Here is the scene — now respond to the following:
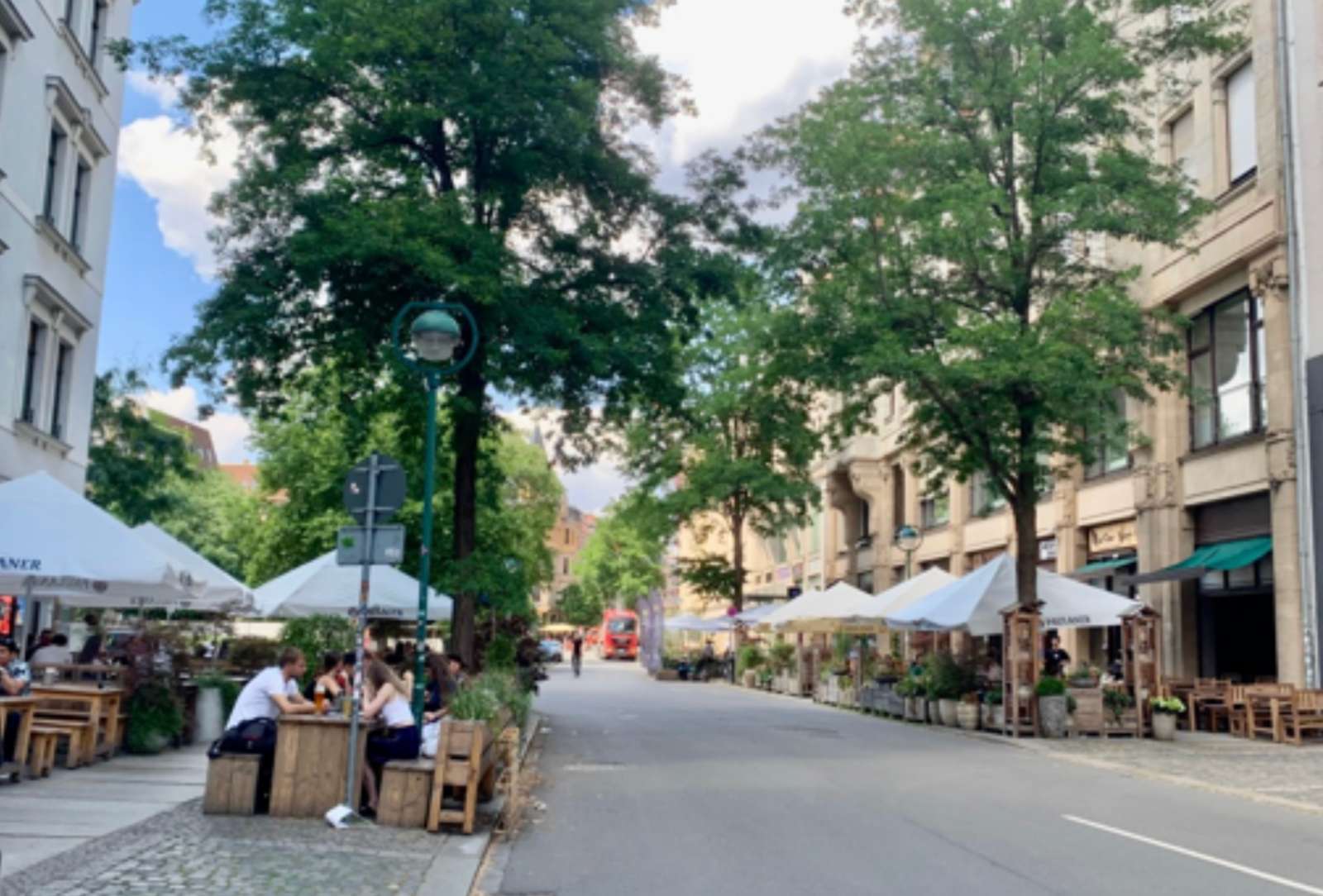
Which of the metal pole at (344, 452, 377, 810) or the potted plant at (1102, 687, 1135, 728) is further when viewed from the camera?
the potted plant at (1102, 687, 1135, 728)

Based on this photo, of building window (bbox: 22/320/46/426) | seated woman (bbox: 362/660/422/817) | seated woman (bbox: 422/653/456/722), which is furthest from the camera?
building window (bbox: 22/320/46/426)

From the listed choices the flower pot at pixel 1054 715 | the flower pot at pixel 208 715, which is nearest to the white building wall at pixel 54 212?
the flower pot at pixel 208 715

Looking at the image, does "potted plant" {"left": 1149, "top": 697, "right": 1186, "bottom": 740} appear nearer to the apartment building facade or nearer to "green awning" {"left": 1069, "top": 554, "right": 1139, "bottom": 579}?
the apartment building facade

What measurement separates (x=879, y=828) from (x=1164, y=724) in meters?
12.5

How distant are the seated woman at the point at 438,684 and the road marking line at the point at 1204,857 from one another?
7.26 metres

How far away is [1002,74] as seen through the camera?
2334 cm

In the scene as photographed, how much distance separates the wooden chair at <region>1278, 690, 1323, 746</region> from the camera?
21.2 meters

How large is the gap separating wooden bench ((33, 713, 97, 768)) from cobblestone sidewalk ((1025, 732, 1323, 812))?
42.9 feet

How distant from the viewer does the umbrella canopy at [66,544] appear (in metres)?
13.3

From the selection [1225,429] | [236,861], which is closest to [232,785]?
[236,861]

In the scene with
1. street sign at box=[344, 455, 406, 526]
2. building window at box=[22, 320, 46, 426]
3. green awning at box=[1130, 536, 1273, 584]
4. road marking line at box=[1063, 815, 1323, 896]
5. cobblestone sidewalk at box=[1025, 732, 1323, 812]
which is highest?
building window at box=[22, 320, 46, 426]

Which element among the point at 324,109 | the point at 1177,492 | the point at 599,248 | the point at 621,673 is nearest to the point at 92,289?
the point at 324,109

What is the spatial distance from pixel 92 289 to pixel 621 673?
41.3m

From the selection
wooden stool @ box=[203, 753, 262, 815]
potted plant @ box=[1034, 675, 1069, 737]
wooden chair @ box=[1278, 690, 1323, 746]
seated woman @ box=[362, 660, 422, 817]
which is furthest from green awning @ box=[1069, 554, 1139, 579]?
wooden stool @ box=[203, 753, 262, 815]
